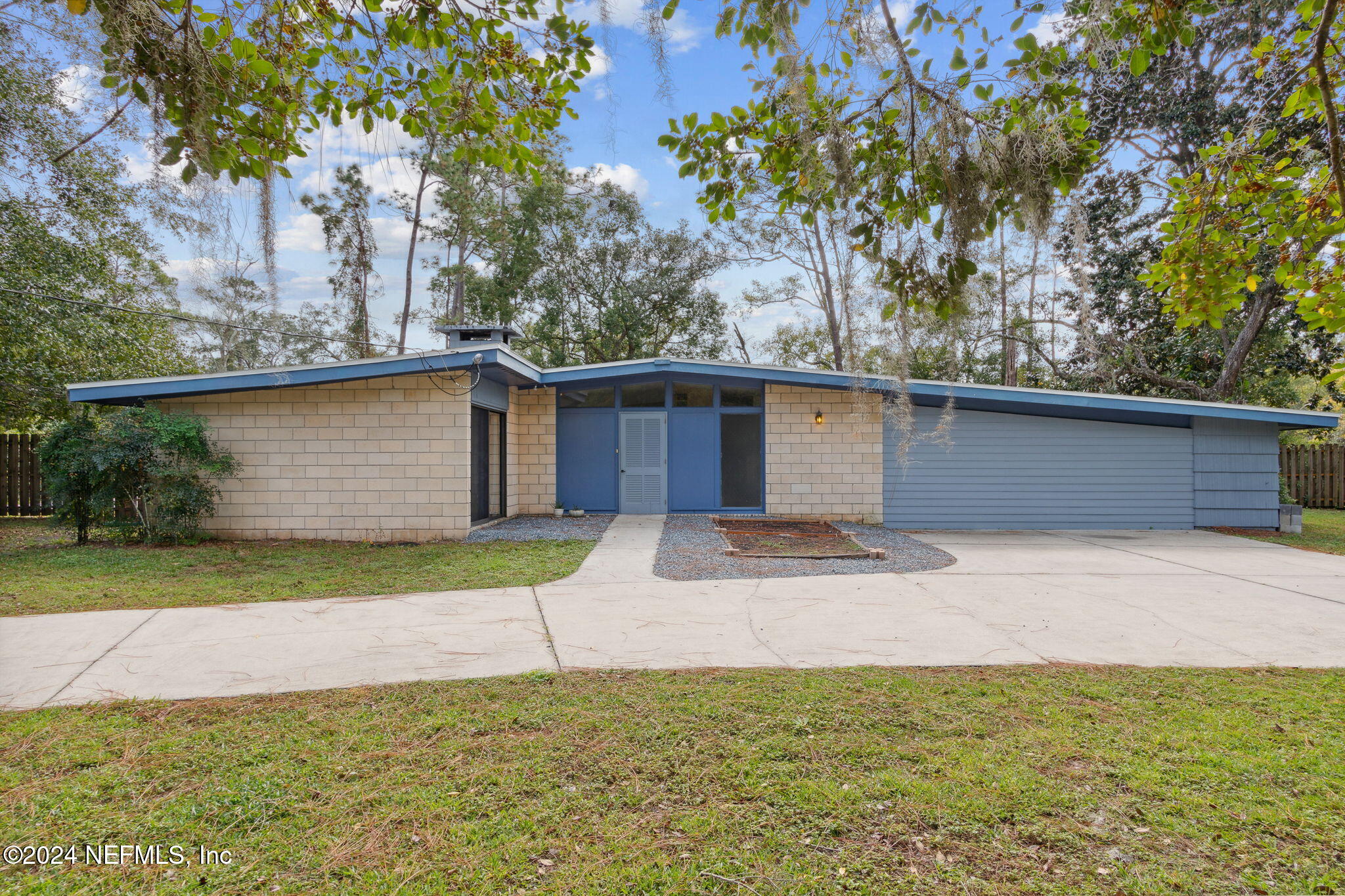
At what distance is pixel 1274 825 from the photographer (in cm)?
197

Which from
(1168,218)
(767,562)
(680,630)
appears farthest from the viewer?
(1168,218)

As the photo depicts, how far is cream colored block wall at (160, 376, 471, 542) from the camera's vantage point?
8.28 metres

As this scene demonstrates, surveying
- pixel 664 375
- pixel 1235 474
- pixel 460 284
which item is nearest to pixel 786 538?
pixel 664 375

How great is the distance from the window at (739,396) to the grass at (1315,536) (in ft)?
23.2

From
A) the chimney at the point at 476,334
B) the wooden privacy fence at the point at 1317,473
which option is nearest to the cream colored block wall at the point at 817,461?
the chimney at the point at 476,334

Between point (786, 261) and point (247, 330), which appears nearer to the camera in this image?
point (247, 330)

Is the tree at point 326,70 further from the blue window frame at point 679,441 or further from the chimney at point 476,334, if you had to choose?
the blue window frame at point 679,441

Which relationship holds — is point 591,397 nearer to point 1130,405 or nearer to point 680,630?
point 680,630

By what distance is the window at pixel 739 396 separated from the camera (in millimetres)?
10516

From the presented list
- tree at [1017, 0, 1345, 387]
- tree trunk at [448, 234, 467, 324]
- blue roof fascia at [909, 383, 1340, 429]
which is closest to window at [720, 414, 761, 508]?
blue roof fascia at [909, 383, 1340, 429]

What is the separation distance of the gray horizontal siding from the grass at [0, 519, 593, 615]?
18.7ft

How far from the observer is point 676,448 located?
10.7m

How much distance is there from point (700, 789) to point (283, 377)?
299 inches

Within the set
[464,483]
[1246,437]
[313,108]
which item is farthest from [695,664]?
[1246,437]
